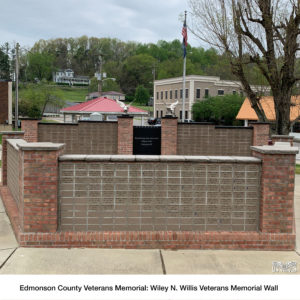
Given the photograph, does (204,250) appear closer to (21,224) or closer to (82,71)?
(21,224)

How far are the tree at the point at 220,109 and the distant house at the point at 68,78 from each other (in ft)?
339

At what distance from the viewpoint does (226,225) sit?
6.29 metres

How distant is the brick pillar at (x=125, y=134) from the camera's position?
16.1 metres

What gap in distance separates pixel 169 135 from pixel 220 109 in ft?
142

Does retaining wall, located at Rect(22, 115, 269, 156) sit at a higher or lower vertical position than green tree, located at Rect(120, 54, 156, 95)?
lower

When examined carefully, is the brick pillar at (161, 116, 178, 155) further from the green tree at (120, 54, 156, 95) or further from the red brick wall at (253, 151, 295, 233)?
the green tree at (120, 54, 156, 95)

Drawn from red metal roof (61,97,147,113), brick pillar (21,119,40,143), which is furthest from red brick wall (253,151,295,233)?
red metal roof (61,97,147,113)

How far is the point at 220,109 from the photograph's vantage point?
2281 inches

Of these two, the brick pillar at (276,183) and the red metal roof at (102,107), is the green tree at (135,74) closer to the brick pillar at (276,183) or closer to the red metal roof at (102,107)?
the red metal roof at (102,107)

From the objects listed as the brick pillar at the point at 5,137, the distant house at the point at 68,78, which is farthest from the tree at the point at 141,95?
the brick pillar at the point at 5,137

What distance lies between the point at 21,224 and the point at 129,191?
176 centimetres

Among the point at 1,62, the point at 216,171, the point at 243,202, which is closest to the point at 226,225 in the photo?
the point at 243,202
